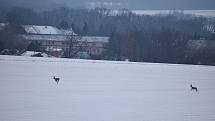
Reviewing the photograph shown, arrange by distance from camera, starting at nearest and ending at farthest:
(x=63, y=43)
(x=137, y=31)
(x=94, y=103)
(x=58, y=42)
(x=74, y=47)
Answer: (x=94, y=103) → (x=74, y=47) → (x=63, y=43) → (x=58, y=42) → (x=137, y=31)

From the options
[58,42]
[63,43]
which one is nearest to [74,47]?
[63,43]

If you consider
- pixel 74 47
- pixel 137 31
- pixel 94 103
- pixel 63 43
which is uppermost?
pixel 137 31

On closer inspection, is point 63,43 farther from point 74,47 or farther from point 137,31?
point 137,31

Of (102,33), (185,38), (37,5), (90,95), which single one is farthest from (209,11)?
(90,95)

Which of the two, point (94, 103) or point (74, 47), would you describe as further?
point (74, 47)

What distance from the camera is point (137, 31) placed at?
65.9 meters

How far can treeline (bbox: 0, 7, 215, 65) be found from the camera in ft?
176

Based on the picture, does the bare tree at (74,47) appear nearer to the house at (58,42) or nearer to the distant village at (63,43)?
the distant village at (63,43)

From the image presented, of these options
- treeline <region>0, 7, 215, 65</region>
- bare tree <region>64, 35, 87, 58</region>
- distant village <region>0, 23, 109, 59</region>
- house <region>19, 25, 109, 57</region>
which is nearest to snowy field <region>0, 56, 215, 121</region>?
treeline <region>0, 7, 215, 65</region>

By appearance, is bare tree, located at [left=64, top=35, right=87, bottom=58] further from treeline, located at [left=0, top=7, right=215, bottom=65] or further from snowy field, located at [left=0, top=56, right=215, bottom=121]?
snowy field, located at [left=0, top=56, right=215, bottom=121]

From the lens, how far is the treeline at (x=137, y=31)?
53656mm

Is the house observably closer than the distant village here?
No

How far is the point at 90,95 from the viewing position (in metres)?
13.5

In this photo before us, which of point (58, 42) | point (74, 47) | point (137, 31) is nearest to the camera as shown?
point (74, 47)
